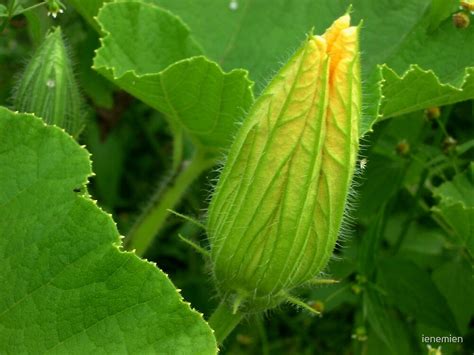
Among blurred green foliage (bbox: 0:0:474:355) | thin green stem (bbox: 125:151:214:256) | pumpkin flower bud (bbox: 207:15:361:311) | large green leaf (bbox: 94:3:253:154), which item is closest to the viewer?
pumpkin flower bud (bbox: 207:15:361:311)

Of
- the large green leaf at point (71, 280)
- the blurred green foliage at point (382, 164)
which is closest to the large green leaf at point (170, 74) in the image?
the blurred green foliage at point (382, 164)

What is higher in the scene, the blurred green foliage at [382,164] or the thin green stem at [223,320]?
the blurred green foliage at [382,164]

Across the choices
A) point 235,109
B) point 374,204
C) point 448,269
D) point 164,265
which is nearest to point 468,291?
point 448,269

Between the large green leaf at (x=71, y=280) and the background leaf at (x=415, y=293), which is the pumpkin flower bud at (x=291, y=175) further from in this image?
the background leaf at (x=415, y=293)

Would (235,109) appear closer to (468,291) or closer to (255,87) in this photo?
(255,87)

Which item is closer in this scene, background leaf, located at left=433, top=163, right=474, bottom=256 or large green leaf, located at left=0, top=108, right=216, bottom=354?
large green leaf, located at left=0, top=108, right=216, bottom=354

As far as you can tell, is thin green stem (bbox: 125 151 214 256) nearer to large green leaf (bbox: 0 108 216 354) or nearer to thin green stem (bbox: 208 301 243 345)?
thin green stem (bbox: 208 301 243 345)

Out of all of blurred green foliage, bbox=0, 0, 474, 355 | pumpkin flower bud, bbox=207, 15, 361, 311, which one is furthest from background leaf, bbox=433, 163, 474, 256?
pumpkin flower bud, bbox=207, 15, 361, 311
